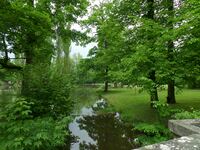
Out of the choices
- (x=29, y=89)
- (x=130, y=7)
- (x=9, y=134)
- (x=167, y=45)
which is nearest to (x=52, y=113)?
(x=29, y=89)

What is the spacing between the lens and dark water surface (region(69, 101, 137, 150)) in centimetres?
1052

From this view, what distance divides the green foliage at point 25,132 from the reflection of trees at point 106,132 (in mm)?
2793

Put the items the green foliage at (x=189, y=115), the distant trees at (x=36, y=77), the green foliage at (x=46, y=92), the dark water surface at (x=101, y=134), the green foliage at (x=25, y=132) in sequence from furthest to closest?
the dark water surface at (x=101, y=134) → the green foliage at (x=46, y=92) → the distant trees at (x=36, y=77) → the green foliage at (x=25, y=132) → the green foliage at (x=189, y=115)

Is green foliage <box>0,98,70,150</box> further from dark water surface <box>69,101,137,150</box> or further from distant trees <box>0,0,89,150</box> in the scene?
dark water surface <box>69,101,137,150</box>

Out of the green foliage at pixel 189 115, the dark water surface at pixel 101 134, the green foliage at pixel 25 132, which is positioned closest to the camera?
the green foliage at pixel 189 115

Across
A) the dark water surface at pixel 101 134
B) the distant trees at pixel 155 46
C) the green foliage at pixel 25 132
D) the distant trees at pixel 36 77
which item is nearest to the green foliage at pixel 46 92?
the distant trees at pixel 36 77

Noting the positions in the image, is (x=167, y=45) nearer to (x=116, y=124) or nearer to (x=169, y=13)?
(x=169, y=13)

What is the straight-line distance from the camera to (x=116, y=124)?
14.6 metres

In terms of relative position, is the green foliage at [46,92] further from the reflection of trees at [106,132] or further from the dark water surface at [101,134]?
the reflection of trees at [106,132]

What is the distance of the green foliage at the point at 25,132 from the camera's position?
697 centimetres

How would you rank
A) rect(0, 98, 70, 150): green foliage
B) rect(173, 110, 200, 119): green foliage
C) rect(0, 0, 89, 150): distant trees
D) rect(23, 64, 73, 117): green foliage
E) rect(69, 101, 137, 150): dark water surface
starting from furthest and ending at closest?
1. rect(69, 101, 137, 150): dark water surface
2. rect(23, 64, 73, 117): green foliage
3. rect(0, 0, 89, 150): distant trees
4. rect(0, 98, 70, 150): green foliage
5. rect(173, 110, 200, 119): green foliage

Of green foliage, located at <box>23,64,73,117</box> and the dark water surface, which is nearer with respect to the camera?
green foliage, located at <box>23,64,73,117</box>

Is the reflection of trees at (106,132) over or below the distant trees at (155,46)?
below

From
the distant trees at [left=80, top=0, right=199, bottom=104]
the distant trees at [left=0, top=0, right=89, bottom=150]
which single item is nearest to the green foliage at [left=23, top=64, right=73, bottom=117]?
the distant trees at [left=0, top=0, right=89, bottom=150]
